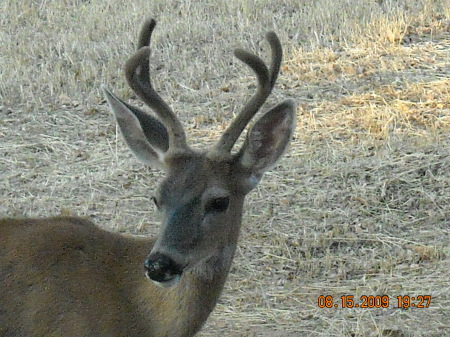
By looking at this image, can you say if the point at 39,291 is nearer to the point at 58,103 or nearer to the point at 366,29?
the point at 58,103

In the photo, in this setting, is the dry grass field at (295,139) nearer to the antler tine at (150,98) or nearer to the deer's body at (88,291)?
the deer's body at (88,291)

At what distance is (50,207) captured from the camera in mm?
8156

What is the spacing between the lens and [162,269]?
459cm

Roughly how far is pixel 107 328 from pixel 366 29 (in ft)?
23.2

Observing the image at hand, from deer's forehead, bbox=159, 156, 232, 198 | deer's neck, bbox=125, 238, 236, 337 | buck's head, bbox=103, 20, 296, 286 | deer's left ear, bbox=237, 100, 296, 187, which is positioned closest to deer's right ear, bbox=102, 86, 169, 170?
buck's head, bbox=103, 20, 296, 286

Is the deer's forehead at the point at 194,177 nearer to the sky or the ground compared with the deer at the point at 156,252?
nearer to the sky

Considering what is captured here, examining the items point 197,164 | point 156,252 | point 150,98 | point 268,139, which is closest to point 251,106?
point 268,139

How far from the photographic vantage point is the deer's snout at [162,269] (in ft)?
15.0

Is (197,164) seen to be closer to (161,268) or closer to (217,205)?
(217,205)
